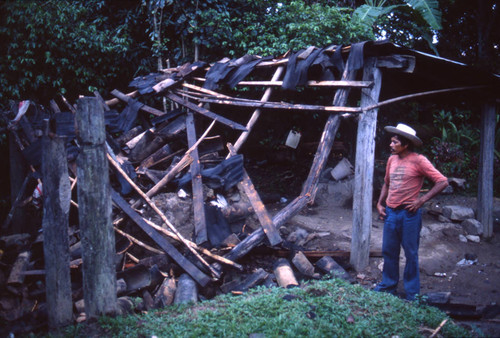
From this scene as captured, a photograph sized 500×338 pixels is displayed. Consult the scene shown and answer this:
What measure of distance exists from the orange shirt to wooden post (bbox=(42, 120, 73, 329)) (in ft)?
12.9

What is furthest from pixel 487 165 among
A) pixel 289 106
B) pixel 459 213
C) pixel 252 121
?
pixel 252 121

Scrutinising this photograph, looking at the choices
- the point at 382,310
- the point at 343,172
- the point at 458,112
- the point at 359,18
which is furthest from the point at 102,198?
the point at 458,112

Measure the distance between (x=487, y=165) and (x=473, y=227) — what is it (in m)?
1.35

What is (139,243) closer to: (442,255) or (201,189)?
(201,189)

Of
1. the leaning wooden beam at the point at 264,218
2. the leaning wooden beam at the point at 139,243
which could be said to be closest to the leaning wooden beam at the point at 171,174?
the leaning wooden beam at the point at 139,243

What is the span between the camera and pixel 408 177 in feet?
15.5

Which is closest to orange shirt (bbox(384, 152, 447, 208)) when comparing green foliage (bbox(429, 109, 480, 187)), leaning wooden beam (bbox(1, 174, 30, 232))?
leaning wooden beam (bbox(1, 174, 30, 232))

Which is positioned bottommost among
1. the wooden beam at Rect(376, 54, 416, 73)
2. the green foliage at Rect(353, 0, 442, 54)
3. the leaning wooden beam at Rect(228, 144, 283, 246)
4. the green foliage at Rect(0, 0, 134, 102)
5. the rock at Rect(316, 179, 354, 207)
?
the rock at Rect(316, 179, 354, 207)

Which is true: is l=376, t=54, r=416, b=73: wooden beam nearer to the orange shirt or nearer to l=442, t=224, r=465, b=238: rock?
the orange shirt

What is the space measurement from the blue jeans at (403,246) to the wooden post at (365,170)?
3.30ft

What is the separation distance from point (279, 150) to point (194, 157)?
561 cm

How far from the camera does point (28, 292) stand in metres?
4.89

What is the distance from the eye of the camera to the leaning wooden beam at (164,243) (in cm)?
539

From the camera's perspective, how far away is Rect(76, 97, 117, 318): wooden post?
12.3 feet
